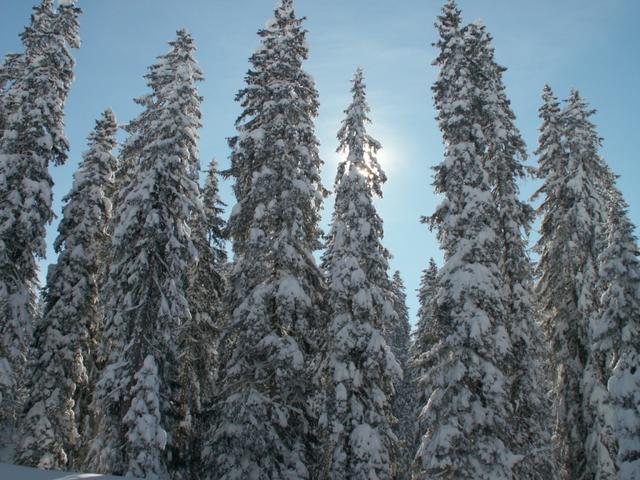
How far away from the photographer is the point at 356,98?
22031mm

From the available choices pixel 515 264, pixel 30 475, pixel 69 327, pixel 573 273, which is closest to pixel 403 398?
pixel 573 273

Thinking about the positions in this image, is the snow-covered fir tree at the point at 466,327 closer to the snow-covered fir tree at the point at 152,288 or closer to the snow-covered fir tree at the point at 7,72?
the snow-covered fir tree at the point at 152,288

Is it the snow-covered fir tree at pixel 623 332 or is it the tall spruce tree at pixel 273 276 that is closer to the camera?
the tall spruce tree at pixel 273 276

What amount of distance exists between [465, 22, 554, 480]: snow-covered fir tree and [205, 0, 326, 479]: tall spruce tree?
704 centimetres

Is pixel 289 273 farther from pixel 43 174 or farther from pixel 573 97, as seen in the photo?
pixel 573 97

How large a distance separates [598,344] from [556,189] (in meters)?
8.97

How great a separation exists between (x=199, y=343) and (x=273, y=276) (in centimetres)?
677

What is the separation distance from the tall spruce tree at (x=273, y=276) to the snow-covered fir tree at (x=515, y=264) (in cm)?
704

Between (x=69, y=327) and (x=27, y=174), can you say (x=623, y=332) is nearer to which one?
(x=69, y=327)

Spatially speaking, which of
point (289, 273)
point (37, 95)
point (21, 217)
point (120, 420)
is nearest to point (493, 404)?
point (289, 273)

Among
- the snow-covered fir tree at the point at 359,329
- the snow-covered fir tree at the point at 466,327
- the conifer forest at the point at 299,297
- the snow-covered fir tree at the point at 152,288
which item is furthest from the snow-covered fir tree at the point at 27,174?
Result: the snow-covered fir tree at the point at 466,327

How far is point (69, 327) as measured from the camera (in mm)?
22734

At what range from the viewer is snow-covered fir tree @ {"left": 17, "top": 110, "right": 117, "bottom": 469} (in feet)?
70.4

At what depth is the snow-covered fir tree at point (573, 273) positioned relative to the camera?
2052 centimetres
